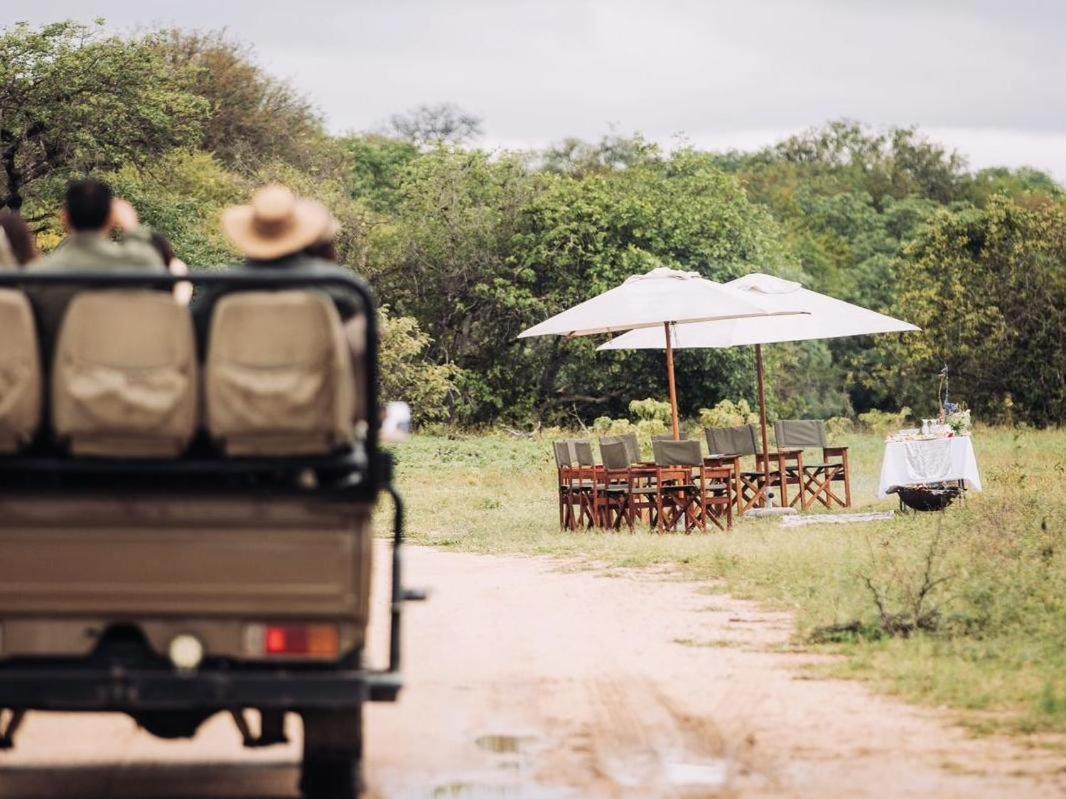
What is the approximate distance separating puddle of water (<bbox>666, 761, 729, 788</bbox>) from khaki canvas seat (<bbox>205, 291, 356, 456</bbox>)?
6.47ft

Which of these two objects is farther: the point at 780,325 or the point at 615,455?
the point at 780,325

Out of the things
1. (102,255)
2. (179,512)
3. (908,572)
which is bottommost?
(908,572)

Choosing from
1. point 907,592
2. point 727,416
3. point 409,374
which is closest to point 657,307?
point 907,592

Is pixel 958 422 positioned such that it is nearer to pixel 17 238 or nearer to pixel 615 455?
pixel 615 455

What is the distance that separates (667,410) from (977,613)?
2263 centimetres

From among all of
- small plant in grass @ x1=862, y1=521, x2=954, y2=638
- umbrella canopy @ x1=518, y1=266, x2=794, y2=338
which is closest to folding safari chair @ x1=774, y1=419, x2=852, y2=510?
umbrella canopy @ x1=518, y1=266, x2=794, y2=338

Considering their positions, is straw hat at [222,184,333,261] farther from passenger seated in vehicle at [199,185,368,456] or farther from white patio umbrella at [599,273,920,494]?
white patio umbrella at [599,273,920,494]

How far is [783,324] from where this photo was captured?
67.9 ft

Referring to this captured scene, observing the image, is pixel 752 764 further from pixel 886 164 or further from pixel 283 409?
pixel 886 164

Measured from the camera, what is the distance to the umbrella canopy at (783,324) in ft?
65.7

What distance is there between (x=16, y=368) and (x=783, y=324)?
51.6 feet

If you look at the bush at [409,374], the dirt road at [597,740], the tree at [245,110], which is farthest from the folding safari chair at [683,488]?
the tree at [245,110]

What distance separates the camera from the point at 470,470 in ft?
93.6

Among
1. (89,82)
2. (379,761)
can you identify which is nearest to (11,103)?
(89,82)
